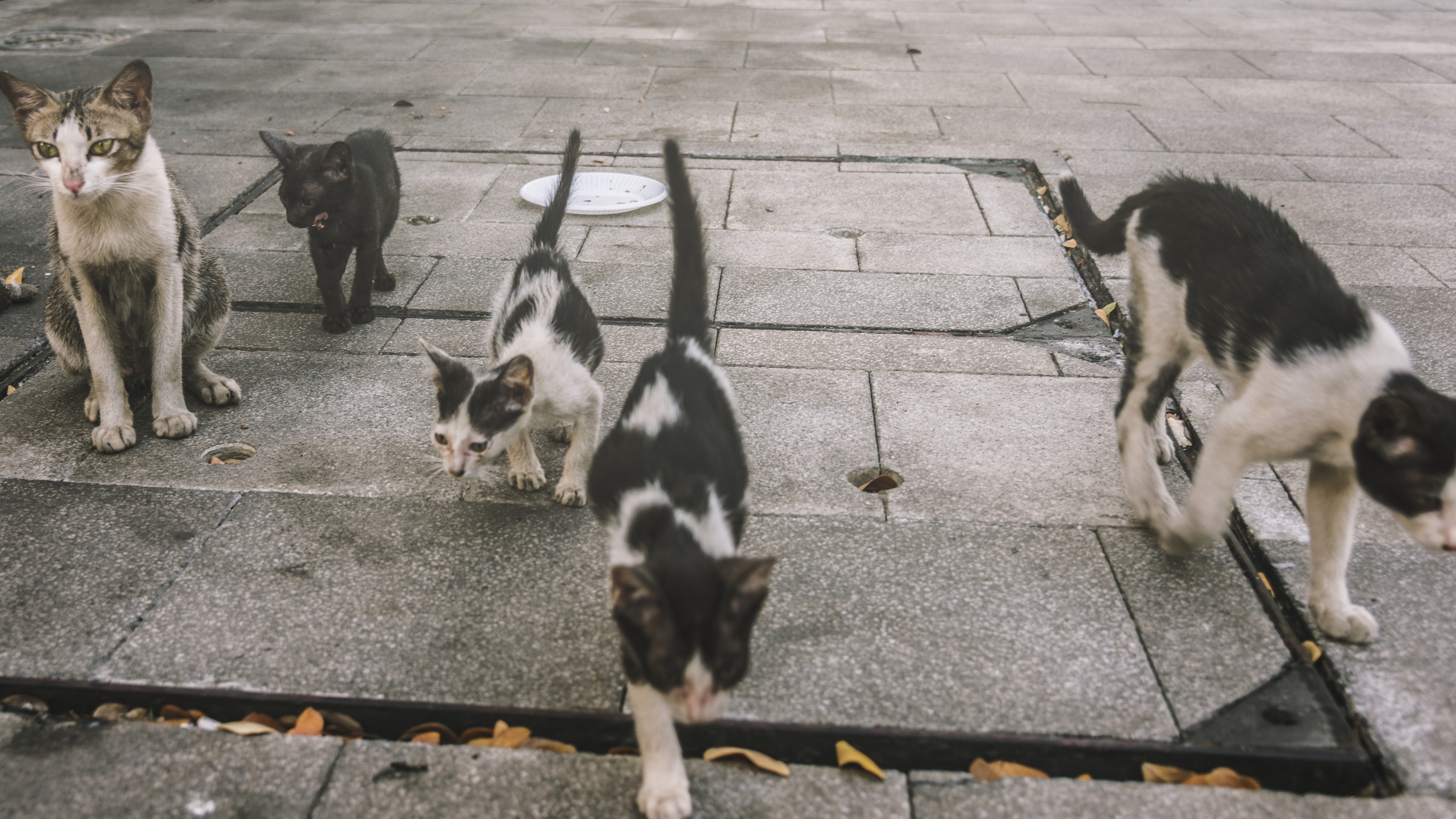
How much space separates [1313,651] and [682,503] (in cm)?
189

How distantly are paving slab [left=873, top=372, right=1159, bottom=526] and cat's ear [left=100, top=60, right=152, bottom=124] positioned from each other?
10.1ft

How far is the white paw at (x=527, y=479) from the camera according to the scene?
343 centimetres

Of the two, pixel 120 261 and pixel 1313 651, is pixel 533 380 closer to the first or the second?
pixel 120 261

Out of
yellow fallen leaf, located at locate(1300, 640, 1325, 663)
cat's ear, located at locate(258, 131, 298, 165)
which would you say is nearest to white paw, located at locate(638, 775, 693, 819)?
yellow fallen leaf, located at locate(1300, 640, 1325, 663)

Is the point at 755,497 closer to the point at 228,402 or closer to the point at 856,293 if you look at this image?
the point at 856,293

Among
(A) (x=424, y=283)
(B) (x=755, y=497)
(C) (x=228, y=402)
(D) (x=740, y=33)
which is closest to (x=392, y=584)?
(B) (x=755, y=497)

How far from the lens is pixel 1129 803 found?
7.32 feet

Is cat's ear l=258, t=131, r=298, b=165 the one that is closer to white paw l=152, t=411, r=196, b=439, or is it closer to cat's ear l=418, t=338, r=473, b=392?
white paw l=152, t=411, r=196, b=439

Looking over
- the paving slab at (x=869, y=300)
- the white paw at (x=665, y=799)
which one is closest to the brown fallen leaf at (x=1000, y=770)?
the white paw at (x=665, y=799)

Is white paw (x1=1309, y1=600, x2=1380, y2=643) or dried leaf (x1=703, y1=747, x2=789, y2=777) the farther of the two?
white paw (x1=1309, y1=600, x2=1380, y2=643)

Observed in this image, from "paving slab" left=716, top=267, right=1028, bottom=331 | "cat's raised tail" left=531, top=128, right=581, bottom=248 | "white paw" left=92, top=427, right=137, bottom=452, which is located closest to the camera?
"white paw" left=92, top=427, right=137, bottom=452

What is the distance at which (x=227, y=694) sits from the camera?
99.1 inches

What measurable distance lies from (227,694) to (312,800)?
0.48 meters

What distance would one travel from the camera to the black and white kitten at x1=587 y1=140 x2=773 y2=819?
184 centimetres
